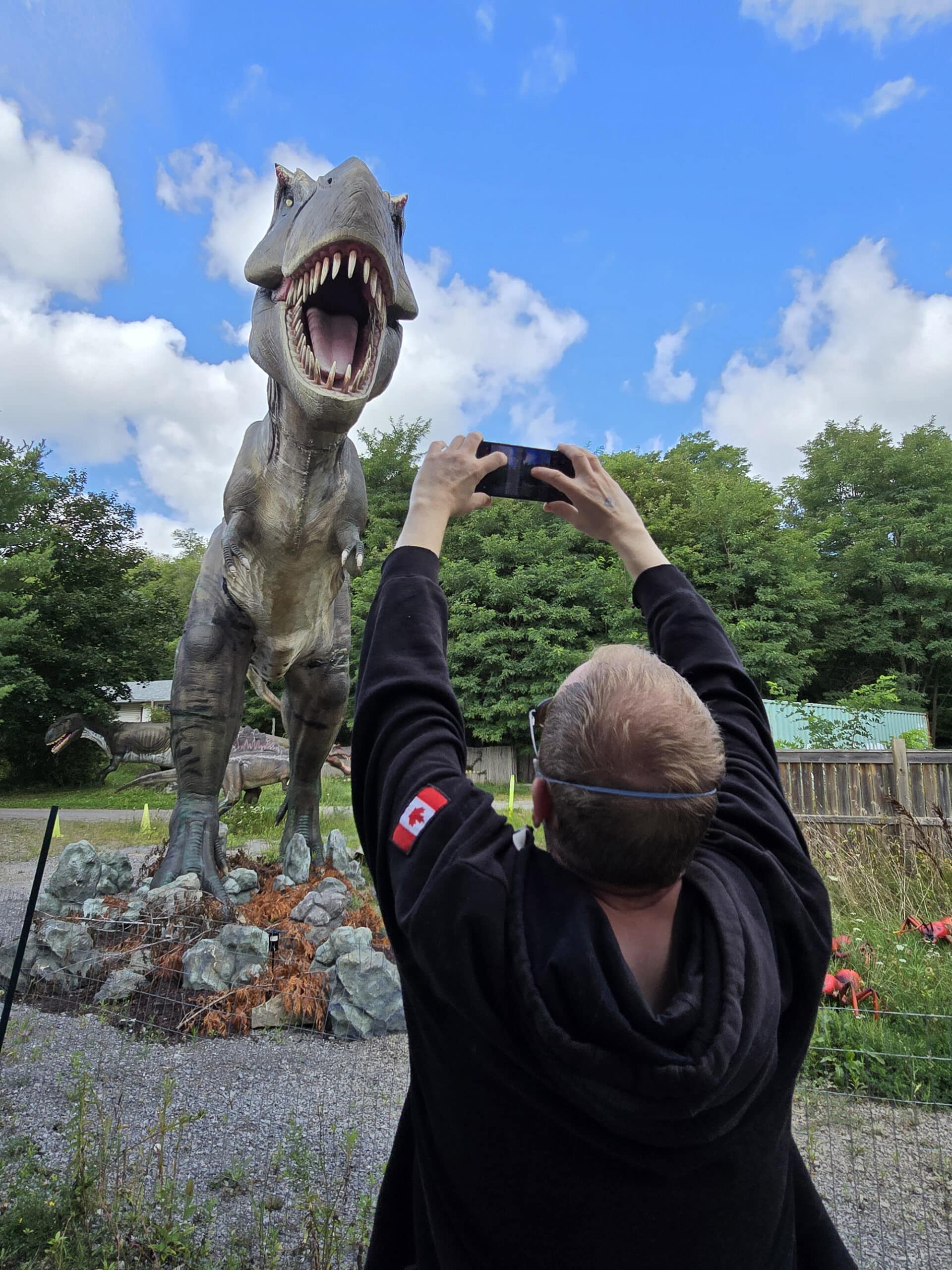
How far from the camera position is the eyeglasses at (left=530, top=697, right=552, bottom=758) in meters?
0.93

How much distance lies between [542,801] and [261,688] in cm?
514

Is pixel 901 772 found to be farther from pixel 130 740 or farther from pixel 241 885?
pixel 130 740

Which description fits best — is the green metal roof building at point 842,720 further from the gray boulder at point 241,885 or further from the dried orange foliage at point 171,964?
the dried orange foliage at point 171,964

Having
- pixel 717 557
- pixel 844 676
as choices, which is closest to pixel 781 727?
pixel 717 557

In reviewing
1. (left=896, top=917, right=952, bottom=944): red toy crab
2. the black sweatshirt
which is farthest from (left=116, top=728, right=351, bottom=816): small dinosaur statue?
the black sweatshirt

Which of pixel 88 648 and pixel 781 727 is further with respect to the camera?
pixel 88 648

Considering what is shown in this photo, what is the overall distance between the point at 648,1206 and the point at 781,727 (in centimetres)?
1676

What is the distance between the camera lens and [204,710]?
4613 millimetres

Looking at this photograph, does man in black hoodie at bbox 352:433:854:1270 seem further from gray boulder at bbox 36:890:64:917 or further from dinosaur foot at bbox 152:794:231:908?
gray boulder at bbox 36:890:64:917

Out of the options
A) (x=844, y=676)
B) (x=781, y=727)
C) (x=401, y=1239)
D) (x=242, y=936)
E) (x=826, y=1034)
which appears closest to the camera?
(x=401, y=1239)

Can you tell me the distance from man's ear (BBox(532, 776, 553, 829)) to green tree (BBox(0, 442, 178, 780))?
16.2m

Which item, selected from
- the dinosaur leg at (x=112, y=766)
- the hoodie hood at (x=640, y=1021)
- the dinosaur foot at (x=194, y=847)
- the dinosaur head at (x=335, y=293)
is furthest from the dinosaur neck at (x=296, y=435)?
the dinosaur leg at (x=112, y=766)

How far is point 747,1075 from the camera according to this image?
0.79 m

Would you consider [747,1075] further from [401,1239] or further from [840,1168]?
[840,1168]
